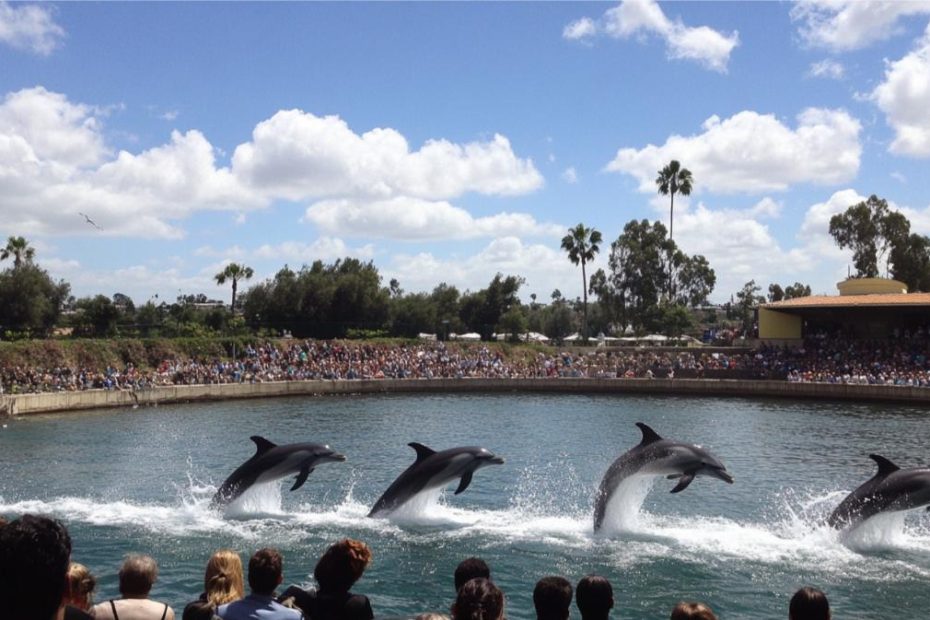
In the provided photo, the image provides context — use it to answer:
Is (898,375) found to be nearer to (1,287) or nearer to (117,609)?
(117,609)

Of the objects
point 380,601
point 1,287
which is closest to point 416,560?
point 380,601

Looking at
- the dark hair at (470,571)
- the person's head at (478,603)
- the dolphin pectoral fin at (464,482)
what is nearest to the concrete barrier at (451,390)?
the dolphin pectoral fin at (464,482)

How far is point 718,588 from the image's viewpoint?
11094mm

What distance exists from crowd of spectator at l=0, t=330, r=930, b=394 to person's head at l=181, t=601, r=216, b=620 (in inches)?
1387

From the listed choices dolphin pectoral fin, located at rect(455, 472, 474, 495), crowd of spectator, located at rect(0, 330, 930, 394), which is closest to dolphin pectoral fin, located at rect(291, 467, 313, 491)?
dolphin pectoral fin, located at rect(455, 472, 474, 495)

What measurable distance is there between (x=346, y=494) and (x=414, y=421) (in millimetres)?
14188

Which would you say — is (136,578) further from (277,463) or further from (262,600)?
(277,463)

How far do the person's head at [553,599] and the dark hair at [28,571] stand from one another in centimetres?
278

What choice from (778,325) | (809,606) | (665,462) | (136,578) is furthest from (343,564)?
(778,325)

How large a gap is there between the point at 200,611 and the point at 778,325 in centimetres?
5588

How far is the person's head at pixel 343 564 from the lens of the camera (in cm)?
538

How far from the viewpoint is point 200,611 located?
4.88 m

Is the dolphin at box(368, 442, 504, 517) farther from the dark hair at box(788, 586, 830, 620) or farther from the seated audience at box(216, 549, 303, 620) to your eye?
the dark hair at box(788, 586, 830, 620)

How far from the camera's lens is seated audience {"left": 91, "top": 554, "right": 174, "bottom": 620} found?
4.37 metres
